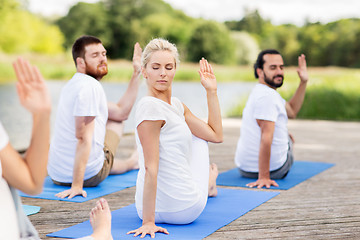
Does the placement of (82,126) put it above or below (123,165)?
above

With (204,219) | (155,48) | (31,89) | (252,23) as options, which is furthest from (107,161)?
(252,23)

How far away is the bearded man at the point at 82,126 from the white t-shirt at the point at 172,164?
3.20 feet

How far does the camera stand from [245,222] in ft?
10.3

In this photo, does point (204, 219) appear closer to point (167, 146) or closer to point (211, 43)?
point (167, 146)

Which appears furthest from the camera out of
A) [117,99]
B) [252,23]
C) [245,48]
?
[252,23]

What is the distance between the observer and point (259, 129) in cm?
429

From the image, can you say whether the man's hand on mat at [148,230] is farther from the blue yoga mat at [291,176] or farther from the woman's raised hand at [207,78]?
the blue yoga mat at [291,176]

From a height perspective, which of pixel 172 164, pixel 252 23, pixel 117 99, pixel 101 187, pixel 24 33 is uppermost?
pixel 252 23

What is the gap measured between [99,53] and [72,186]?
39.1 inches

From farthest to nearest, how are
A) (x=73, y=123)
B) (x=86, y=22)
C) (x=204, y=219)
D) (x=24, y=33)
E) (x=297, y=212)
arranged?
1. (x=86, y=22)
2. (x=24, y=33)
3. (x=73, y=123)
4. (x=297, y=212)
5. (x=204, y=219)

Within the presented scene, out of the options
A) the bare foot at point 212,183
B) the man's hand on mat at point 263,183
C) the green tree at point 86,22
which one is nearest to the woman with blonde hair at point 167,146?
the bare foot at point 212,183

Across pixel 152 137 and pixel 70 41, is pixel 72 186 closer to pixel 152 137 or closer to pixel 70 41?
pixel 152 137

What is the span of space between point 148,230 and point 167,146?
45 cm

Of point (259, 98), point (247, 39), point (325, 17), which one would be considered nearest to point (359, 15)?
point (325, 17)
